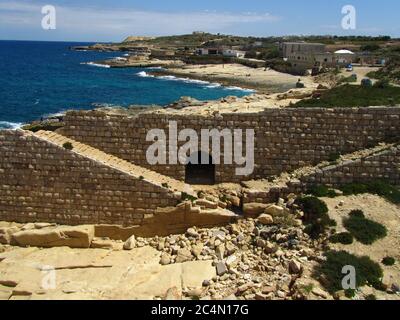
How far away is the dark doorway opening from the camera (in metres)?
17.6

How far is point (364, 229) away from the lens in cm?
1323

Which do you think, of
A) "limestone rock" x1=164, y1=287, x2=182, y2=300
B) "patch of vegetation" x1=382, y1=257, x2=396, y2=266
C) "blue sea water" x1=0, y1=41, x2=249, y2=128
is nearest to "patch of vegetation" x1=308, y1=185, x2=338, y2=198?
"patch of vegetation" x1=382, y1=257, x2=396, y2=266

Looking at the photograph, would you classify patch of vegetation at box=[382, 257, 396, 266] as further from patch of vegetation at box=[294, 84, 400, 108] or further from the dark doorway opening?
patch of vegetation at box=[294, 84, 400, 108]

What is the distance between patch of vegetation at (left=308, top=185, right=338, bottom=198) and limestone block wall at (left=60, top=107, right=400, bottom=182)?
4.73 ft

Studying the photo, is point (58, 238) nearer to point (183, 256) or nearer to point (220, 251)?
point (183, 256)

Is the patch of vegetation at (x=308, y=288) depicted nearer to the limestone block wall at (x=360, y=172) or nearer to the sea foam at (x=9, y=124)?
the limestone block wall at (x=360, y=172)

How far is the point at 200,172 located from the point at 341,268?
26.5 feet
